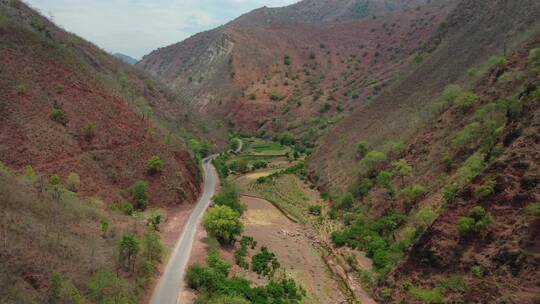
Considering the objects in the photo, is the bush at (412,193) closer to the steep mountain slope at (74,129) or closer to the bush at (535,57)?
the bush at (535,57)

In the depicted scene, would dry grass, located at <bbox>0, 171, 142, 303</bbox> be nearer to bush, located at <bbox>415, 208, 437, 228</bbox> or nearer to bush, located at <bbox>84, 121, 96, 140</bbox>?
bush, located at <bbox>84, 121, 96, 140</bbox>

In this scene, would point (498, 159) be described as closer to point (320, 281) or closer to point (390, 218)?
point (390, 218)

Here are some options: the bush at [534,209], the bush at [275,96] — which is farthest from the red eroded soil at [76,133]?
the bush at [275,96]

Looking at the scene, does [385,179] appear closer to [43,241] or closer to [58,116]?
[43,241]

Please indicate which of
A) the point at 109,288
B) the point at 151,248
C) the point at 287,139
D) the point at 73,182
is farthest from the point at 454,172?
the point at 287,139

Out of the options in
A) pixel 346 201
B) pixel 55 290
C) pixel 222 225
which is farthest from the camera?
pixel 346 201

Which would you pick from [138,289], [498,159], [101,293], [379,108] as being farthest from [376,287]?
[379,108]

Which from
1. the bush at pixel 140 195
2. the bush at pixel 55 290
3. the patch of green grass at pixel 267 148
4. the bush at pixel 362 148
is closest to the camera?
the bush at pixel 55 290
